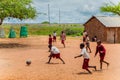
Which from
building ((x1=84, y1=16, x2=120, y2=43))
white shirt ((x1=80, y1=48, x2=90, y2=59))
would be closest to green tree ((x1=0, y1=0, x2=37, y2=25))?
building ((x1=84, y1=16, x2=120, y2=43))

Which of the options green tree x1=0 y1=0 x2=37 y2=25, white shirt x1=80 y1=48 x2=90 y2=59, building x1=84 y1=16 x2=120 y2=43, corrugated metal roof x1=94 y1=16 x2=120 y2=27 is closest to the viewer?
white shirt x1=80 y1=48 x2=90 y2=59

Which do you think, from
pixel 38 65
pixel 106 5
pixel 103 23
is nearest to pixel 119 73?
pixel 38 65

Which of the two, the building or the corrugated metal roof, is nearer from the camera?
the building

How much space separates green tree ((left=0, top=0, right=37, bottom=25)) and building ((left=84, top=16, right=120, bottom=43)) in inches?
403

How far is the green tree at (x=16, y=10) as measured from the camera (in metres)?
39.0

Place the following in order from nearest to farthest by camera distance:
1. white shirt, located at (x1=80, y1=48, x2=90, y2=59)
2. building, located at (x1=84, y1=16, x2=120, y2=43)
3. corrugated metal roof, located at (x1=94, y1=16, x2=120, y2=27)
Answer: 1. white shirt, located at (x1=80, y1=48, x2=90, y2=59)
2. building, located at (x1=84, y1=16, x2=120, y2=43)
3. corrugated metal roof, located at (x1=94, y1=16, x2=120, y2=27)

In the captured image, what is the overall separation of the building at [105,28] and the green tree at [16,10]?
10234mm

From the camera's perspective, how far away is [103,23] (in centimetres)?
4778

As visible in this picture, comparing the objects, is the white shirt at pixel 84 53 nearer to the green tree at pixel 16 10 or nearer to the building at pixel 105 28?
the green tree at pixel 16 10

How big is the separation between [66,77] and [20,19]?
2573 centimetres

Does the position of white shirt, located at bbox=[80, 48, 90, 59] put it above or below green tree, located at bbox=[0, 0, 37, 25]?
below

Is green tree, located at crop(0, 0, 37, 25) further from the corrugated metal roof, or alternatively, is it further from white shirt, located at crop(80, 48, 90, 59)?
white shirt, located at crop(80, 48, 90, 59)

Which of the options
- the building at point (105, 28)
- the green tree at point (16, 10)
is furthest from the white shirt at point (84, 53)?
the building at point (105, 28)

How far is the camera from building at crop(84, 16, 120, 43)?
47.4 meters
